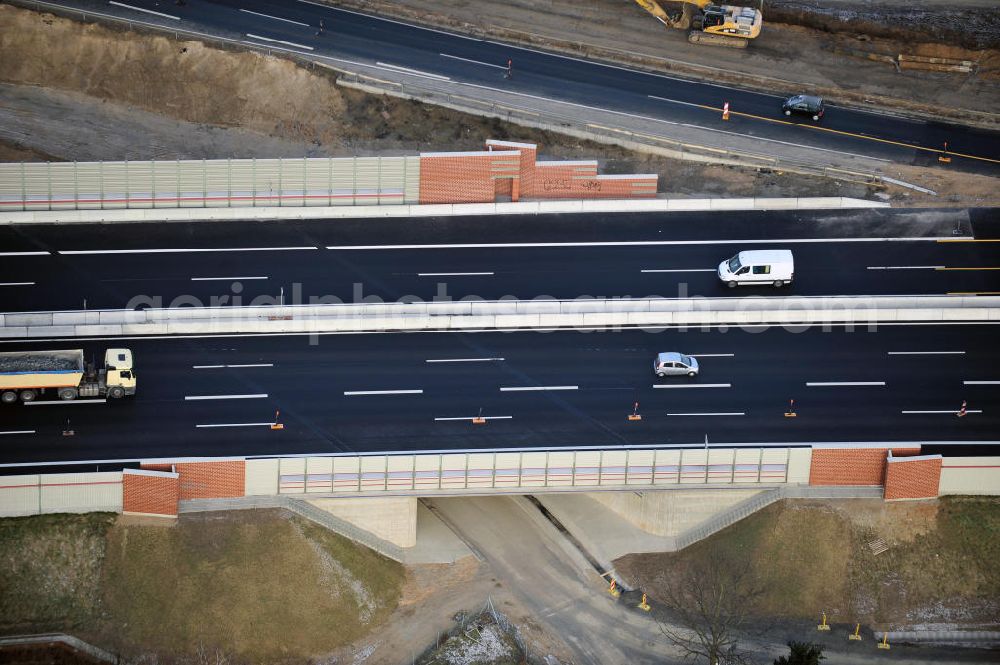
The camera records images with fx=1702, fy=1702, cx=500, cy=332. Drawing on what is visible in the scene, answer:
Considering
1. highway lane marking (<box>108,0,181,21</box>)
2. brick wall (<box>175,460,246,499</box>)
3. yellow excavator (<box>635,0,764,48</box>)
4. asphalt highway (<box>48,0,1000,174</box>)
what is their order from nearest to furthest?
brick wall (<box>175,460,246,499</box>) → asphalt highway (<box>48,0,1000,174</box>) → highway lane marking (<box>108,0,181,21</box>) → yellow excavator (<box>635,0,764,48</box>)

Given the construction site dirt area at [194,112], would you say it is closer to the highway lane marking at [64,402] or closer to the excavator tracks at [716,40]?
the excavator tracks at [716,40]

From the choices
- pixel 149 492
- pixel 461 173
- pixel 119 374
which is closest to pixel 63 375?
pixel 119 374

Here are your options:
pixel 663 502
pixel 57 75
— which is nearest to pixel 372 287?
pixel 663 502

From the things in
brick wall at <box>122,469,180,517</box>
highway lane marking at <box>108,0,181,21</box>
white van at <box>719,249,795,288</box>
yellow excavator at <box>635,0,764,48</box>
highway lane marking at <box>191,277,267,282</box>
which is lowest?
brick wall at <box>122,469,180,517</box>

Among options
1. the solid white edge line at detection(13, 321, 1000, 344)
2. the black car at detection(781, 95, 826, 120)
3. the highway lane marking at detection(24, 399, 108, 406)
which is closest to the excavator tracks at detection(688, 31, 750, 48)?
the black car at detection(781, 95, 826, 120)

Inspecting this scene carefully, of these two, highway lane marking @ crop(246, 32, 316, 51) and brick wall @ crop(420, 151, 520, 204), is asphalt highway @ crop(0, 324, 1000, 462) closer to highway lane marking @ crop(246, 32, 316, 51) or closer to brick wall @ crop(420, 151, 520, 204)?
brick wall @ crop(420, 151, 520, 204)

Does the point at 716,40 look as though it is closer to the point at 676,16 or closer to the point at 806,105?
the point at 676,16

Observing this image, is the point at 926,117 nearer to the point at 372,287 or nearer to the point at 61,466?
the point at 372,287

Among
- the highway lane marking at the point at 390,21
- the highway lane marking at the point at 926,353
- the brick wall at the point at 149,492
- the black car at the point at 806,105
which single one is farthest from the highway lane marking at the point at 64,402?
the black car at the point at 806,105
